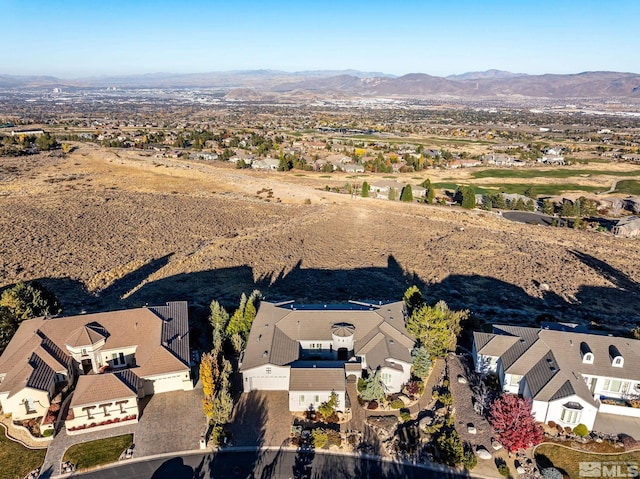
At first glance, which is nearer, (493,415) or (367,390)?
(493,415)

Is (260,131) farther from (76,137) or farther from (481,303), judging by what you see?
(481,303)

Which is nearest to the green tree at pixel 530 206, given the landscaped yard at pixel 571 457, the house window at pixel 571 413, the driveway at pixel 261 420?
the house window at pixel 571 413

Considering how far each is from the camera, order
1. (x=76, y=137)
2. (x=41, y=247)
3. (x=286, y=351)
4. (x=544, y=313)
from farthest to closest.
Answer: (x=76, y=137) → (x=41, y=247) → (x=544, y=313) → (x=286, y=351)

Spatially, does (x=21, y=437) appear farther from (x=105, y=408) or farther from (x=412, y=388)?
(x=412, y=388)

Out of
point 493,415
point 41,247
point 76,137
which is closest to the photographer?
A: point 493,415

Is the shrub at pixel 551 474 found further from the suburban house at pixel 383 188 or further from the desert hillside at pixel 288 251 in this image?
the suburban house at pixel 383 188

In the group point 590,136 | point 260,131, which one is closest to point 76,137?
point 260,131

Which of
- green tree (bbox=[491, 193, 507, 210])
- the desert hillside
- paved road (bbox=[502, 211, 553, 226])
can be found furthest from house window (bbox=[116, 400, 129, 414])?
green tree (bbox=[491, 193, 507, 210])

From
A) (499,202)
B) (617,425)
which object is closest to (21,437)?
(617,425)

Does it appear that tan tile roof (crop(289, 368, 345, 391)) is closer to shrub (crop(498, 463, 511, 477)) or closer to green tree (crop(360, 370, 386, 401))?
green tree (crop(360, 370, 386, 401))
